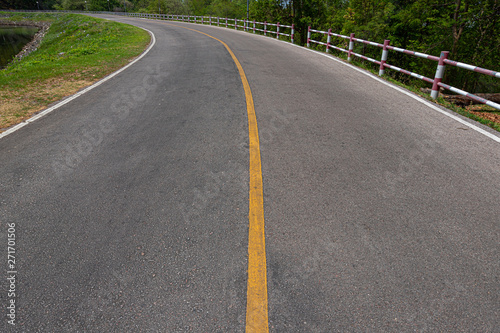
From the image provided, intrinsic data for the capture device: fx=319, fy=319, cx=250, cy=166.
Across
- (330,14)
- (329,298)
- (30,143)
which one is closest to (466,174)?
(329,298)

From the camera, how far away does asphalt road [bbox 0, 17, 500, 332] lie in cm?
232

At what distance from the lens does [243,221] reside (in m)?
3.22

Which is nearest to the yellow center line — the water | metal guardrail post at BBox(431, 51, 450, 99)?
metal guardrail post at BBox(431, 51, 450, 99)

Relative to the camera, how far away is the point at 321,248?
2881 mm

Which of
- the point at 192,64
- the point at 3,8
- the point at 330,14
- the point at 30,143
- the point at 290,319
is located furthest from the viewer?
the point at 3,8

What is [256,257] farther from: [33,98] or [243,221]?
[33,98]

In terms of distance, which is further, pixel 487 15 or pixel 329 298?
pixel 487 15

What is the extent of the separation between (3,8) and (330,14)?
123550 mm

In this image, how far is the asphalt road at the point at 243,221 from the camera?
2.32 meters

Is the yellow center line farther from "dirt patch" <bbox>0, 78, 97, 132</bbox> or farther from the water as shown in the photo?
the water

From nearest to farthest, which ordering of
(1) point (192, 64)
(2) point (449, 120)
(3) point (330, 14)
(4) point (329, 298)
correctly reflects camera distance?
1. (4) point (329, 298)
2. (2) point (449, 120)
3. (1) point (192, 64)
4. (3) point (330, 14)

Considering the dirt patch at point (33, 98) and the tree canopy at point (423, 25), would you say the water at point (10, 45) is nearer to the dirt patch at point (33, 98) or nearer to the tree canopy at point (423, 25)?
the dirt patch at point (33, 98)

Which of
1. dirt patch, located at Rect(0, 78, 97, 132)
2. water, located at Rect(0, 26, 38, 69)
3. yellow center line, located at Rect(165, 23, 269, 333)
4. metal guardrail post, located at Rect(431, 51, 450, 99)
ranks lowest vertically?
water, located at Rect(0, 26, 38, 69)

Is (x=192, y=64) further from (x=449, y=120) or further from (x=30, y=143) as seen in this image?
(x=449, y=120)
